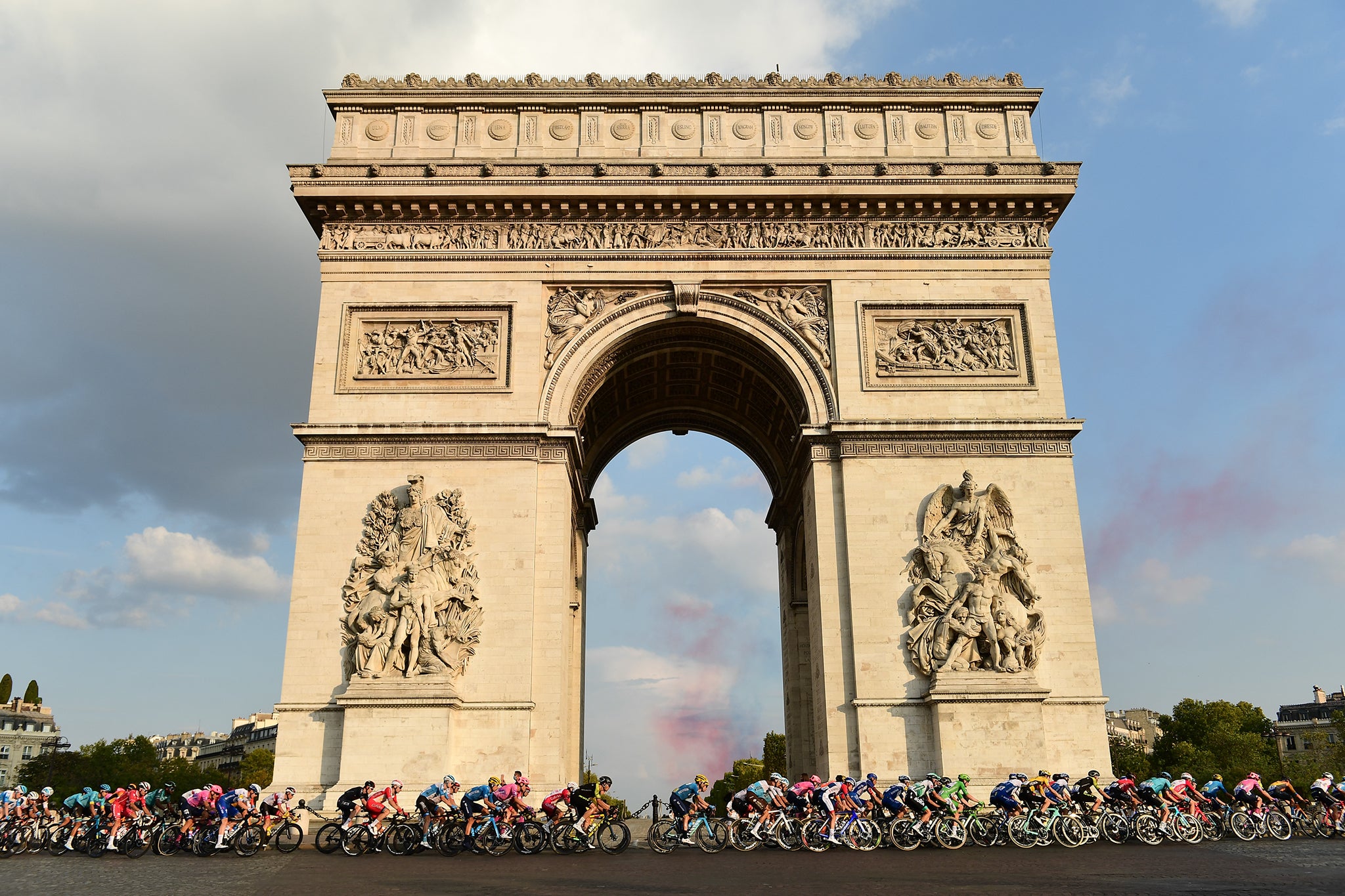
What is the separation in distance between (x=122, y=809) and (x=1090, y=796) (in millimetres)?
16601

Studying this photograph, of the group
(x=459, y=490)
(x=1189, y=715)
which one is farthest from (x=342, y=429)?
(x=1189, y=715)

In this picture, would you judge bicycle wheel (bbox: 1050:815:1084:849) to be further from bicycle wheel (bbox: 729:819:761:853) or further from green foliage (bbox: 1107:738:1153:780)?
green foliage (bbox: 1107:738:1153:780)

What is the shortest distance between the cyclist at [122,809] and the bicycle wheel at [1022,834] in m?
14.9

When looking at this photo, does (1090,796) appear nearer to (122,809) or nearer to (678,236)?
(678,236)

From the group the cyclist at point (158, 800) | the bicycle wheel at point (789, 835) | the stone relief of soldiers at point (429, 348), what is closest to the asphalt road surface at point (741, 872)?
the bicycle wheel at point (789, 835)

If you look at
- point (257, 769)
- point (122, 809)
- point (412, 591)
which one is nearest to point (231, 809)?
point (122, 809)

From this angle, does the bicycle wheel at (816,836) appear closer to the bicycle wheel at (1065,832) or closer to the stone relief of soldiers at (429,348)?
the bicycle wheel at (1065,832)

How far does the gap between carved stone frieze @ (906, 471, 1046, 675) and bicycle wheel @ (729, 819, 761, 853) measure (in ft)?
16.7

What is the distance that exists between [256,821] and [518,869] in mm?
5601

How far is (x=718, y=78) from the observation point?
25.5 meters

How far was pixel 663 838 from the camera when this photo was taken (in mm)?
17766

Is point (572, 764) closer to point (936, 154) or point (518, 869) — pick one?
point (518, 869)

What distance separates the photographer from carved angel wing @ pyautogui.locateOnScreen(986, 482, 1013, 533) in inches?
860

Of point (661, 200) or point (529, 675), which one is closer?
point (529, 675)
